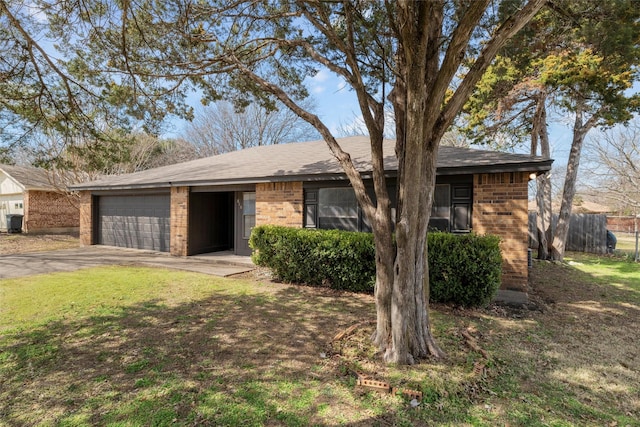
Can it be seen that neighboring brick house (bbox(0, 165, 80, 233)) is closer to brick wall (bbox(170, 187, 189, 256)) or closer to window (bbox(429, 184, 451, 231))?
brick wall (bbox(170, 187, 189, 256))

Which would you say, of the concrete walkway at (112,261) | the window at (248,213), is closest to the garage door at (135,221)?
the concrete walkway at (112,261)

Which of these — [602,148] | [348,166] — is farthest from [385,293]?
[602,148]

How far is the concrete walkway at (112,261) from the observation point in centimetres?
873

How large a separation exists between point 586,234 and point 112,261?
18643 millimetres

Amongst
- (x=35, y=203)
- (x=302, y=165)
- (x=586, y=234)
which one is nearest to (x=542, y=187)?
(x=586, y=234)

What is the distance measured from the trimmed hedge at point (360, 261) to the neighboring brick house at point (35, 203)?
53.6 ft

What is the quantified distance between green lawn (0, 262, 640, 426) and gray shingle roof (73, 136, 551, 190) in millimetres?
2782

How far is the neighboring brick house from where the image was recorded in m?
18.5

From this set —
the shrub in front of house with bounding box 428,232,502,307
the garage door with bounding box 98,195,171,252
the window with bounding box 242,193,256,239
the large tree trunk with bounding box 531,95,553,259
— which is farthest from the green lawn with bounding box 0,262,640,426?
the large tree trunk with bounding box 531,95,553,259

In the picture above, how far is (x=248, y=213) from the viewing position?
10906mm

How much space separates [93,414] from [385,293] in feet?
9.69

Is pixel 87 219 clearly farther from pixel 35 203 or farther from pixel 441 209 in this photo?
pixel 441 209

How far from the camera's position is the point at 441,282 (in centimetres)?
587

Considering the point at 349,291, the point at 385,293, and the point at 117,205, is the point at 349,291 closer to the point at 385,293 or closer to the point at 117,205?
the point at 385,293
